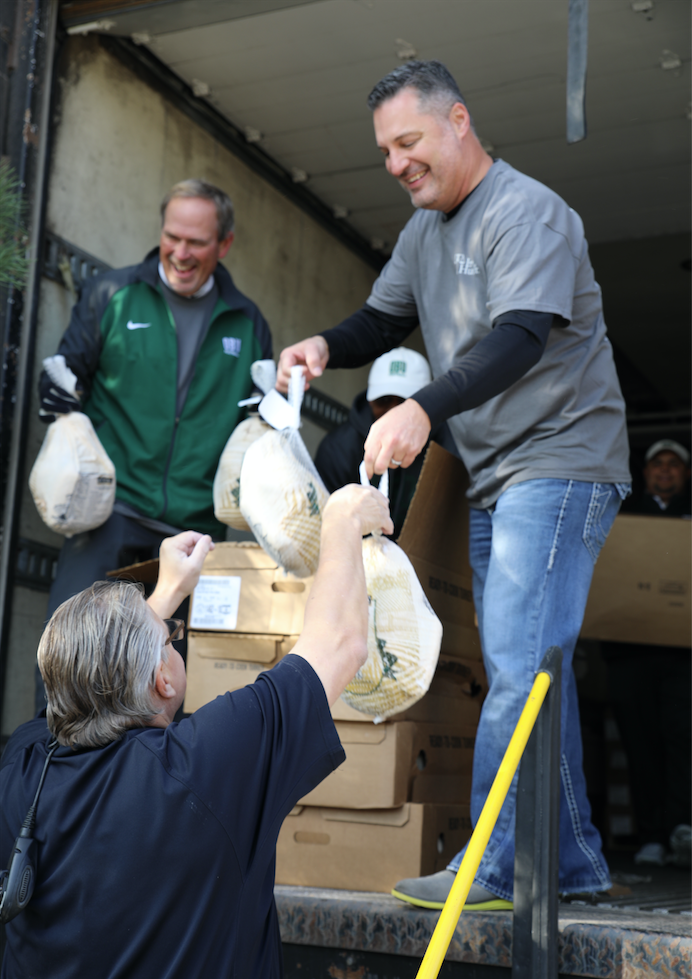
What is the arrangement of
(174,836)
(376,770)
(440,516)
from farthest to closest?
1. (440,516)
2. (376,770)
3. (174,836)

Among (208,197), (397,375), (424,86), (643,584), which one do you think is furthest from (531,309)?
(643,584)

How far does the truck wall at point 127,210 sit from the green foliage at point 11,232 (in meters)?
0.20

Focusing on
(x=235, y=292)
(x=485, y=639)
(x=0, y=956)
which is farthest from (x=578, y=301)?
(x=0, y=956)

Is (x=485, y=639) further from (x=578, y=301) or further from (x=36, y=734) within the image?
(x=36, y=734)

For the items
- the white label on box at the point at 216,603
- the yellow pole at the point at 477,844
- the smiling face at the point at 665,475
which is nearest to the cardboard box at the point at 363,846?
the white label on box at the point at 216,603

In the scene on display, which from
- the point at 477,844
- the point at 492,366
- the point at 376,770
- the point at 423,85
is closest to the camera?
the point at 477,844

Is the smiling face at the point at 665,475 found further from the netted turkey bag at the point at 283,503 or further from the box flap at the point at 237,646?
the netted turkey bag at the point at 283,503

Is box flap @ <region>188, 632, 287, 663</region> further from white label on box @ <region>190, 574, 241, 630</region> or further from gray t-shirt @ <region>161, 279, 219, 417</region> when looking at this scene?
gray t-shirt @ <region>161, 279, 219, 417</region>

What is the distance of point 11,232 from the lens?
2.80m

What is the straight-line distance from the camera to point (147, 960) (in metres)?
1.30

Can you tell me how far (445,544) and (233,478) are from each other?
63cm

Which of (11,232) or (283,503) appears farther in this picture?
(11,232)

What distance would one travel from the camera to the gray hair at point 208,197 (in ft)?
10.3

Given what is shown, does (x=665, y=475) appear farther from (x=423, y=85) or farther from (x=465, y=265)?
(x=423, y=85)
